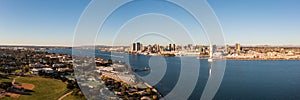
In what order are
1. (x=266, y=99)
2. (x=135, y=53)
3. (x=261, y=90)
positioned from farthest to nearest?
1. (x=135, y=53)
2. (x=261, y=90)
3. (x=266, y=99)

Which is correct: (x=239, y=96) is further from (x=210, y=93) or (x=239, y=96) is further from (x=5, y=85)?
(x=5, y=85)

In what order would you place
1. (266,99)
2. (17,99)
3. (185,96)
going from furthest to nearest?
(266,99) < (185,96) < (17,99)

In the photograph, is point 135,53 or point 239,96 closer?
point 239,96

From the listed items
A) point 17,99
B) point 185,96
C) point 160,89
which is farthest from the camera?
point 160,89

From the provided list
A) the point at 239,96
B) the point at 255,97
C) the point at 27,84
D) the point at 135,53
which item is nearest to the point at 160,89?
the point at 239,96

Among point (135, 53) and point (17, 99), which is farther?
point (135, 53)

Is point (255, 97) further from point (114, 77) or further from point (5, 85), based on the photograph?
point (5, 85)

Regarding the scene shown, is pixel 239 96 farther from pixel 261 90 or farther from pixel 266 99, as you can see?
pixel 261 90

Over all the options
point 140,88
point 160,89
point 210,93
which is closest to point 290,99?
point 210,93
